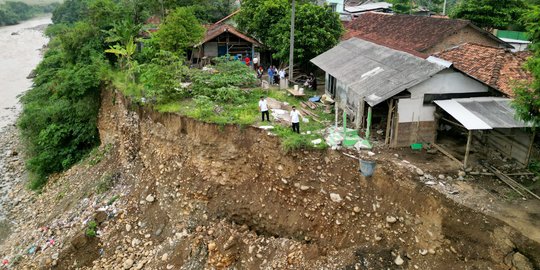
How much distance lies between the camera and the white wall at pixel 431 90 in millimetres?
12219

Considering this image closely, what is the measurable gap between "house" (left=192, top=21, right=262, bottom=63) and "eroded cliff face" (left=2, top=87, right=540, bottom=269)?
743cm

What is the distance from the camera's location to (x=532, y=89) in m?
9.37

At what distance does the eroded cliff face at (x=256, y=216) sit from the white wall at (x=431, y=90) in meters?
2.05

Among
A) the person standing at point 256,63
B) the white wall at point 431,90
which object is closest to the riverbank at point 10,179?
the person standing at point 256,63

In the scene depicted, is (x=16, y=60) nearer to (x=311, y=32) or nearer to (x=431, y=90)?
(x=311, y=32)

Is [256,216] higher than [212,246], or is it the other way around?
[256,216]

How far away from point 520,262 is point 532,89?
4.15 metres

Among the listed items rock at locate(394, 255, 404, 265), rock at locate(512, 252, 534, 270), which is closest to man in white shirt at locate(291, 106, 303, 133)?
rock at locate(394, 255, 404, 265)

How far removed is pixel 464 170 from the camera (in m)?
11.2

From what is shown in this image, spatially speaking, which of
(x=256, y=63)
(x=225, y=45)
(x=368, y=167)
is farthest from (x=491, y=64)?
(x=225, y=45)

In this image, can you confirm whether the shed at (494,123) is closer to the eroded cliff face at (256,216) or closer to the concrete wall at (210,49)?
the eroded cliff face at (256,216)

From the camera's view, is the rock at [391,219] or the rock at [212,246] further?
the rock at [212,246]

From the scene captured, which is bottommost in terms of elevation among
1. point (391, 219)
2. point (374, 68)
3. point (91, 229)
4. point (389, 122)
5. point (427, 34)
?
point (91, 229)

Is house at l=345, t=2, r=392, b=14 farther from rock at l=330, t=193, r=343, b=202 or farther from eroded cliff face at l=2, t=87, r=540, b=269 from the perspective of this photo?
rock at l=330, t=193, r=343, b=202
